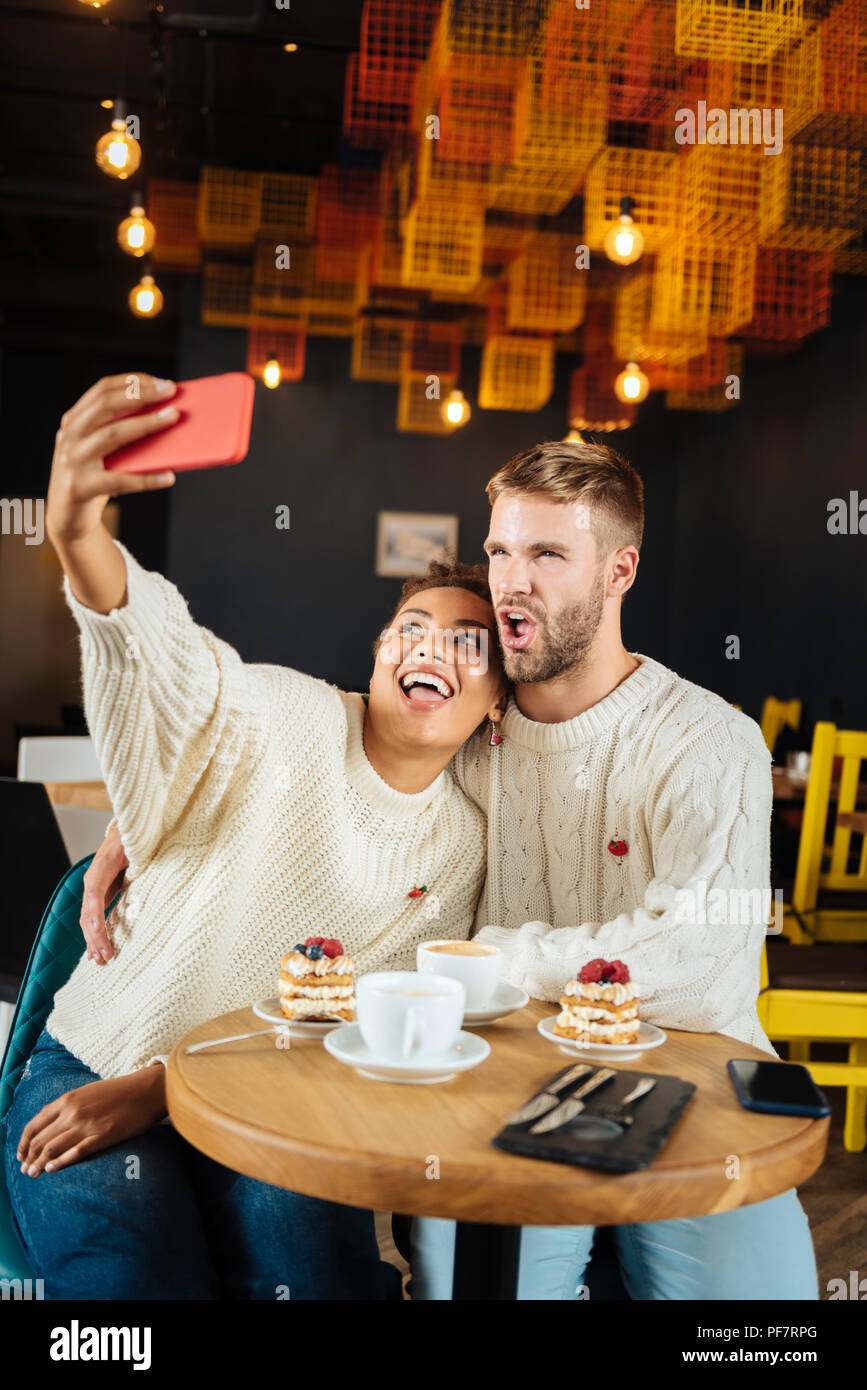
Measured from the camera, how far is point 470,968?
1.25 metres

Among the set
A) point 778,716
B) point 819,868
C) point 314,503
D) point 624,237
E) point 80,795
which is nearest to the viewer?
point 80,795

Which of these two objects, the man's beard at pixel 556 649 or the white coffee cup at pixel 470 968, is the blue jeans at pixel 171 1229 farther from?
the man's beard at pixel 556 649

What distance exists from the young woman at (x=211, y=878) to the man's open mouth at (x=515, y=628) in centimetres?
4

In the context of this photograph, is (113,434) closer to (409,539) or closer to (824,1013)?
(824,1013)

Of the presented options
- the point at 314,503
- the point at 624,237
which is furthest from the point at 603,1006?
the point at 314,503

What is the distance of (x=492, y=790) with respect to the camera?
172cm

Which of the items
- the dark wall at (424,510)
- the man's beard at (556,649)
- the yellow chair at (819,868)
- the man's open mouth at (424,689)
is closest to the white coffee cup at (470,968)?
the man's open mouth at (424,689)

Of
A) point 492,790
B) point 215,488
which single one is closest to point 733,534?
point 215,488

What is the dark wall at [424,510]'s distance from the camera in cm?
746

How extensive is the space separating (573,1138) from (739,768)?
692mm

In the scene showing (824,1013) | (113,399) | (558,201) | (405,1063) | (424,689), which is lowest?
(824,1013)

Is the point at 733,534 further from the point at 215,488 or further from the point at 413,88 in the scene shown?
the point at 413,88

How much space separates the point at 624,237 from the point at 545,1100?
12.6 ft

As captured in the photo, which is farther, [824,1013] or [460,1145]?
[824,1013]
